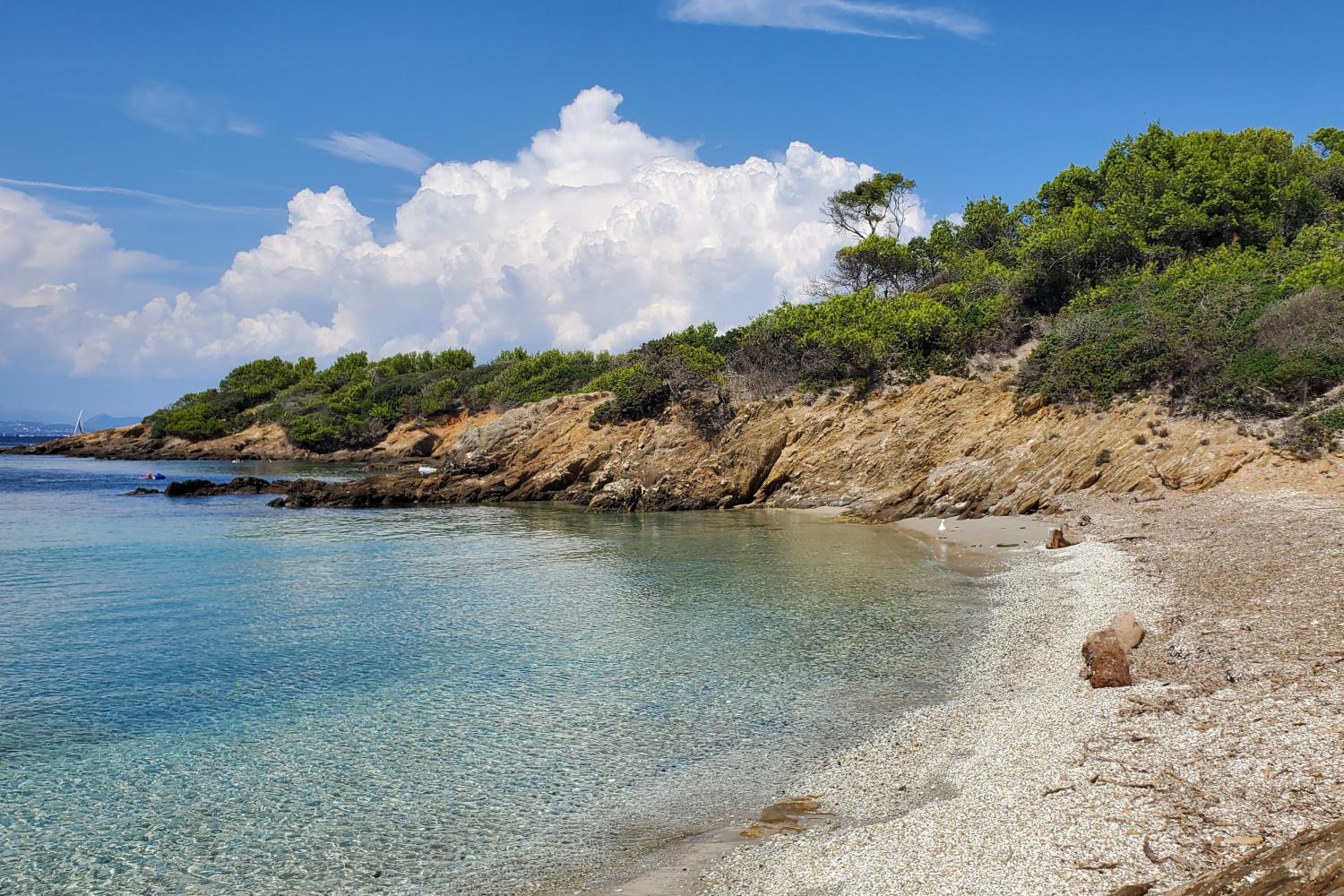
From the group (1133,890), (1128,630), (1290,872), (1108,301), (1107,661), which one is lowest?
(1133,890)

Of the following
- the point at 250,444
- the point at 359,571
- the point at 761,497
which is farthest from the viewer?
the point at 250,444

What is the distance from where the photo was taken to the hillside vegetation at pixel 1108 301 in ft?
97.7

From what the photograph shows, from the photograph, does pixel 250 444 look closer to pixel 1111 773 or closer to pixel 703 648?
pixel 703 648

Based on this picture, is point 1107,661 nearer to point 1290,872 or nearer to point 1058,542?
point 1290,872

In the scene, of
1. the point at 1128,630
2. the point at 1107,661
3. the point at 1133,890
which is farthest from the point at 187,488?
the point at 1133,890

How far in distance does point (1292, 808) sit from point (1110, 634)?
629cm

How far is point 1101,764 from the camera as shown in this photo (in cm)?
827

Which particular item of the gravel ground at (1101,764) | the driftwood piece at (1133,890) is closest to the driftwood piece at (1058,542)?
the gravel ground at (1101,764)

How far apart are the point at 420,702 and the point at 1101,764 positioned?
384 inches

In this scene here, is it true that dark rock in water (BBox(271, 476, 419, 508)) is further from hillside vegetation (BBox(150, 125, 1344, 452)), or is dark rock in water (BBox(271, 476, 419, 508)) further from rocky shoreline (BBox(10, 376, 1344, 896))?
rocky shoreline (BBox(10, 376, 1344, 896))

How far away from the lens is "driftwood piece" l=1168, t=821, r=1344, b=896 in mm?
4535

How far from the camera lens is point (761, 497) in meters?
41.3

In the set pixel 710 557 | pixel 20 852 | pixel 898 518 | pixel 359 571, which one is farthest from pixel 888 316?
pixel 20 852

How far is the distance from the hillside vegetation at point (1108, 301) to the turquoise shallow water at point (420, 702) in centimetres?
1492
